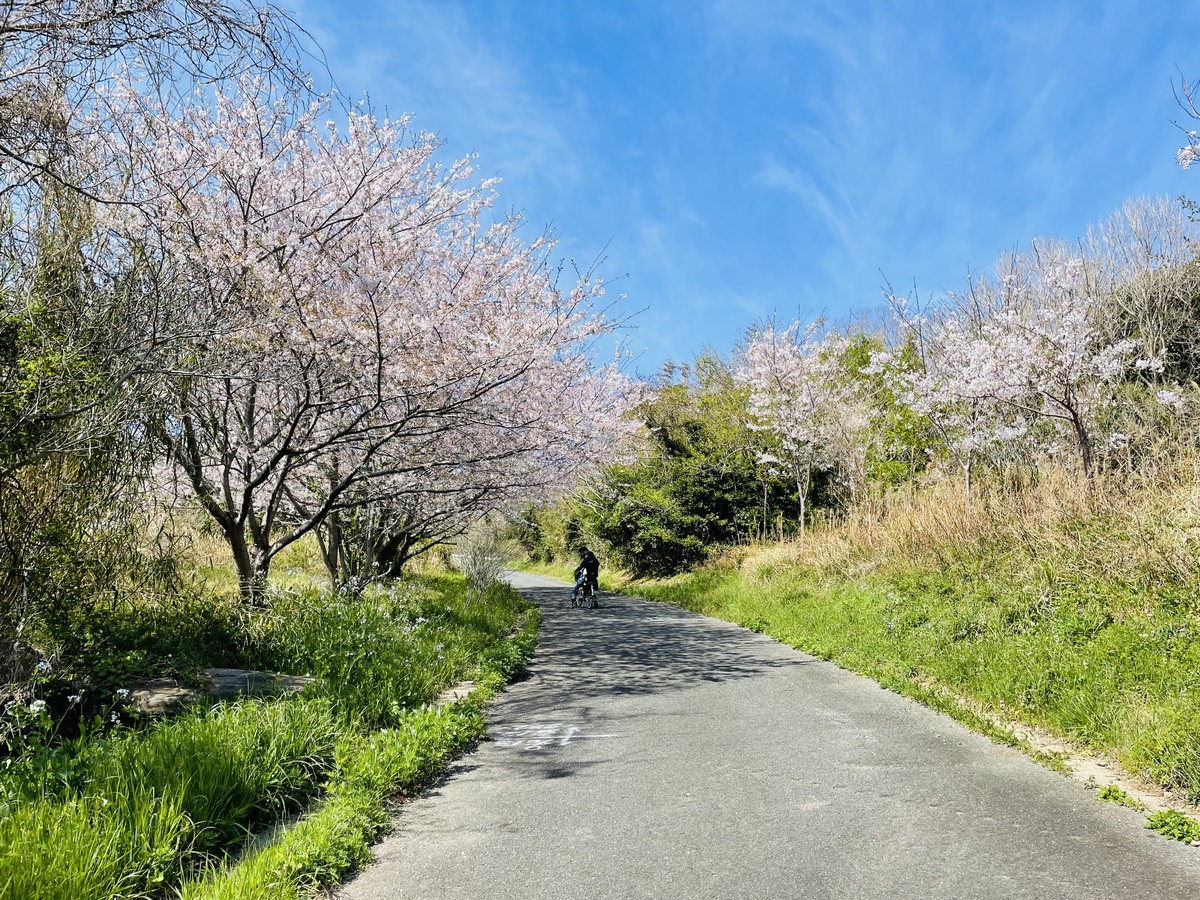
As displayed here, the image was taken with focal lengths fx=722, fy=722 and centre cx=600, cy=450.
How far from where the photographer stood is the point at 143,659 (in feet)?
19.6

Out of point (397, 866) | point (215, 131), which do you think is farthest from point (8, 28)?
point (215, 131)

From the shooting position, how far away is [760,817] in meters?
4.20

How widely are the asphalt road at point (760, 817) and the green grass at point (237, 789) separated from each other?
0.99 ft

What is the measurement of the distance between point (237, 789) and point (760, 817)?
3.05 meters

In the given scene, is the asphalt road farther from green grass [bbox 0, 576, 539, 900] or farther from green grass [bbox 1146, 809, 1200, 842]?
green grass [bbox 0, 576, 539, 900]

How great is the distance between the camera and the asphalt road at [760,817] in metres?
3.41

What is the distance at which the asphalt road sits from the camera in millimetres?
3408

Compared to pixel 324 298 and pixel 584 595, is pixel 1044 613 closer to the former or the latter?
pixel 324 298

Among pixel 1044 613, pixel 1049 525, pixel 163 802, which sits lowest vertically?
pixel 163 802

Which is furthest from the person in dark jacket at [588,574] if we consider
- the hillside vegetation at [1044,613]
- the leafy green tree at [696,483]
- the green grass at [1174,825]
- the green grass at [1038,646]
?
the green grass at [1174,825]

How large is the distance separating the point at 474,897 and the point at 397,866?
61 cm

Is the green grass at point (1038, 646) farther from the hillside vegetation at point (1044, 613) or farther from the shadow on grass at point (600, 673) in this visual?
the shadow on grass at point (600, 673)

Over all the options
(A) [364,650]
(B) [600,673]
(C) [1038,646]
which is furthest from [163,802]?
(C) [1038,646]

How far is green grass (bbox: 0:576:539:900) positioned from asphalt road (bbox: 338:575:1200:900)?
30 centimetres
